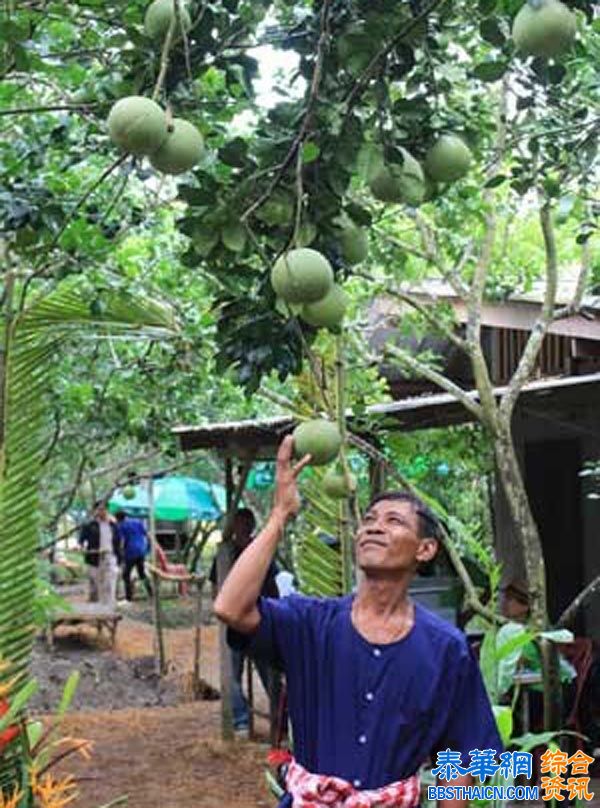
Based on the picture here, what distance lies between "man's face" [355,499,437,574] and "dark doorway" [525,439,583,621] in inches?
253

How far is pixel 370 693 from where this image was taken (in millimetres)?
2730

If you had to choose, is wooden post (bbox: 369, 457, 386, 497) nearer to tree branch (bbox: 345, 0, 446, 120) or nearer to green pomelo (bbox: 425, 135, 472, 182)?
green pomelo (bbox: 425, 135, 472, 182)

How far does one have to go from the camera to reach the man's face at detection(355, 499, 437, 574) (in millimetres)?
2832

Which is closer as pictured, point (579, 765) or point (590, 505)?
point (579, 765)

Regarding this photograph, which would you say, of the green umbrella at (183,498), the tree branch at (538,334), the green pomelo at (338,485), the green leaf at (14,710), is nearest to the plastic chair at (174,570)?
the green umbrella at (183,498)

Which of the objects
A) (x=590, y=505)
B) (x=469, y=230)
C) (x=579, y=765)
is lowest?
(x=579, y=765)

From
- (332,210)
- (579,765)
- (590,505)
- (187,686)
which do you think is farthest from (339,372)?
(187,686)

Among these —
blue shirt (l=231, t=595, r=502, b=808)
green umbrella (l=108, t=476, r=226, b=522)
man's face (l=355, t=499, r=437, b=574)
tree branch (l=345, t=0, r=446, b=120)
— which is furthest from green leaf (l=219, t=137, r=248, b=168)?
green umbrella (l=108, t=476, r=226, b=522)

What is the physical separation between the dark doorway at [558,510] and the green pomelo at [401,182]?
654 cm

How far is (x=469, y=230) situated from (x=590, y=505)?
2.18 m

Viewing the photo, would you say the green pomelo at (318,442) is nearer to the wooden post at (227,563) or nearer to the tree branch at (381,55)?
the tree branch at (381,55)

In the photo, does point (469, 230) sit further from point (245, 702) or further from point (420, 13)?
point (420, 13)

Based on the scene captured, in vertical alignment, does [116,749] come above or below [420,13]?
below

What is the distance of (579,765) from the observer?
4.59 m
